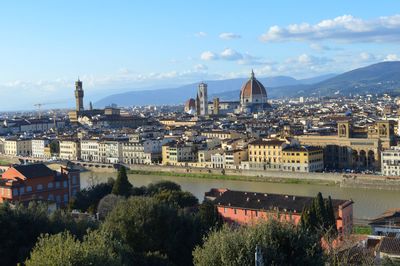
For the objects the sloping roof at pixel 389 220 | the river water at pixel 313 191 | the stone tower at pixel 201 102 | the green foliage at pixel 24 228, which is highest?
the stone tower at pixel 201 102

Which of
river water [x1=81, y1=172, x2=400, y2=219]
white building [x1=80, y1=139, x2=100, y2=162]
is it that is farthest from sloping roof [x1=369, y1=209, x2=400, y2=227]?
white building [x1=80, y1=139, x2=100, y2=162]

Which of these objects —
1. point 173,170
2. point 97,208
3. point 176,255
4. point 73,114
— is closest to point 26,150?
point 173,170

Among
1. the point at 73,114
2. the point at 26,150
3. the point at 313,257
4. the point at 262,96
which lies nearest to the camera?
the point at 313,257

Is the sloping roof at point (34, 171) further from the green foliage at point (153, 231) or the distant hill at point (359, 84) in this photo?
the distant hill at point (359, 84)

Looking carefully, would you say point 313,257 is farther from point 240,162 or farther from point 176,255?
point 240,162

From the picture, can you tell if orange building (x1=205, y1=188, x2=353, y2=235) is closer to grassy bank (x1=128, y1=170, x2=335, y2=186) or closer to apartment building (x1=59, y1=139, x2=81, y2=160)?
grassy bank (x1=128, y1=170, x2=335, y2=186)

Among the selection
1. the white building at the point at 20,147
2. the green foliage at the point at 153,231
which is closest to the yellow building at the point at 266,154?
the green foliage at the point at 153,231
